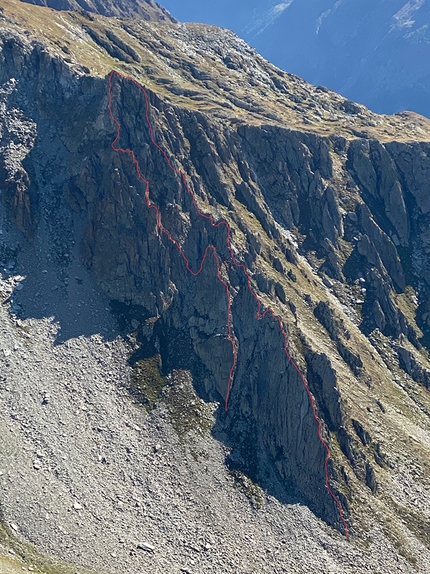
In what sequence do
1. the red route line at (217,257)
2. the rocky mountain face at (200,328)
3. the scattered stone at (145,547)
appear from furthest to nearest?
the red route line at (217,257)
the rocky mountain face at (200,328)
the scattered stone at (145,547)

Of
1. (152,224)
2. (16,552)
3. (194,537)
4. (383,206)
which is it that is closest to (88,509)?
(16,552)

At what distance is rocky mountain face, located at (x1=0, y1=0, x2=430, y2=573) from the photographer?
2717 inches

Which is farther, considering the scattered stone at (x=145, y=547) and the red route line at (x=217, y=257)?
the red route line at (x=217, y=257)

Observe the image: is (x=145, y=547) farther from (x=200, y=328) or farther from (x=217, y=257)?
(x=217, y=257)

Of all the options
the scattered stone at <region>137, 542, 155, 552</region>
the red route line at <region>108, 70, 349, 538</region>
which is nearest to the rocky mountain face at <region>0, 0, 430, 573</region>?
the red route line at <region>108, 70, 349, 538</region>

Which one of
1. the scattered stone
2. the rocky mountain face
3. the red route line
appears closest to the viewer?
the scattered stone

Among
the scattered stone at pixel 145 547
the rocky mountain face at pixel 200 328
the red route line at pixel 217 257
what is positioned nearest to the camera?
the scattered stone at pixel 145 547

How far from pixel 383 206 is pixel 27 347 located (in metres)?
89.8

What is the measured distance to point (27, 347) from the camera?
255 feet

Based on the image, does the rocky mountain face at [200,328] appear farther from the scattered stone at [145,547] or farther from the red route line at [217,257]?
the scattered stone at [145,547]

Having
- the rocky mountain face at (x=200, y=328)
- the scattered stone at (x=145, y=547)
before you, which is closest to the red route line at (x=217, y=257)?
the rocky mountain face at (x=200, y=328)

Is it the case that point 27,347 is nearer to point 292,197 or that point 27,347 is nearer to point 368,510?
point 368,510

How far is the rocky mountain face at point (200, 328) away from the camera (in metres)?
69.0

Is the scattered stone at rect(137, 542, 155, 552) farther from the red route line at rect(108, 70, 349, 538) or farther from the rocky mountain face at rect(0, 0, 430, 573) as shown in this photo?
the red route line at rect(108, 70, 349, 538)
